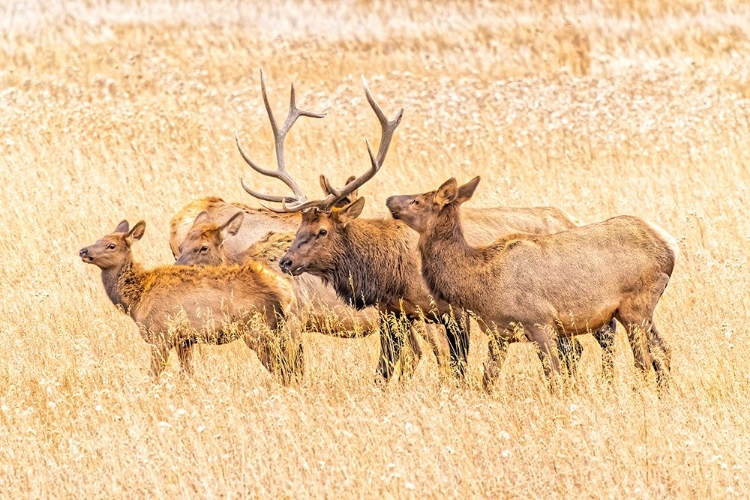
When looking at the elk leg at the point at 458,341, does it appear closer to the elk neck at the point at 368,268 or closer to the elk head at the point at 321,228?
the elk neck at the point at 368,268

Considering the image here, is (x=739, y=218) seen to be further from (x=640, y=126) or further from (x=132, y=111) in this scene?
(x=132, y=111)

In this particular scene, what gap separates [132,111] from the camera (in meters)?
17.0

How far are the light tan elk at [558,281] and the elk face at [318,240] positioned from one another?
0.65 metres

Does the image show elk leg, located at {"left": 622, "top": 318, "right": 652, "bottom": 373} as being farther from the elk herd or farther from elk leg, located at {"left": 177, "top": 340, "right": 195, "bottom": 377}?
elk leg, located at {"left": 177, "top": 340, "right": 195, "bottom": 377}

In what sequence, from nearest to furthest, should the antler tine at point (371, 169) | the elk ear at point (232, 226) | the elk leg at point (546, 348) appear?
the elk leg at point (546, 348) → the antler tine at point (371, 169) → the elk ear at point (232, 226)

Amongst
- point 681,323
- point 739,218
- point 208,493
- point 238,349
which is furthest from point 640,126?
point 208,493

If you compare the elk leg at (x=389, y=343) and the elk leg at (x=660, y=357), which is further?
the elk leg at (x=389, y=343)

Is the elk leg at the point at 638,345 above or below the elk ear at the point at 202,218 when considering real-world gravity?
below

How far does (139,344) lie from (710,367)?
4020 millimetres

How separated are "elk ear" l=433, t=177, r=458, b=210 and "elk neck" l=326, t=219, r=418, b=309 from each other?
693 millimetres

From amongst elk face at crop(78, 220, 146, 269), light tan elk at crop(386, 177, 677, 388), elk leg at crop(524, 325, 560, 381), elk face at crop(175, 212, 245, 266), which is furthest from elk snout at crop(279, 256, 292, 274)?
elk leg at crop(524, 325, 560, 381)

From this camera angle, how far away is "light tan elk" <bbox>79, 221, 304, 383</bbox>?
25.4 feet

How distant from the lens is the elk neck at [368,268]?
26.9 ft

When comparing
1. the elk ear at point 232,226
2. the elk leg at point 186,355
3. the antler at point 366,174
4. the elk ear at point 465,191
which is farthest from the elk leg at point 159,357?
the elk ear at point 465,191
